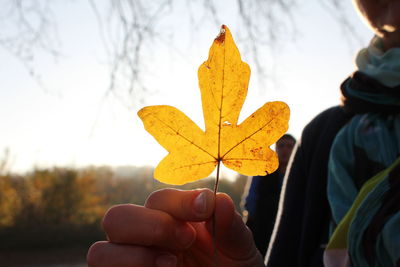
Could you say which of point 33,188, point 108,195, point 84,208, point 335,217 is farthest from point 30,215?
point 335,217

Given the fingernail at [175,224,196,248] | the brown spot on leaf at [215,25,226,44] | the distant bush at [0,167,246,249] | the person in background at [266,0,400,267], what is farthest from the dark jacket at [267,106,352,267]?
the distant bush at [0,167,246,249]

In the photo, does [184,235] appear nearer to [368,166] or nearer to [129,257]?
[129,257]

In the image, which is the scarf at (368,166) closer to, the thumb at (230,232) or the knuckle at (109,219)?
the thumb at (230,232)

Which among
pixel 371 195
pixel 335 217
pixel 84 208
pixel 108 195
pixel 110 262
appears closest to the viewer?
pixel 110 262

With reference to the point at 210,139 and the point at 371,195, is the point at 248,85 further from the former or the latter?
the point at 371,195

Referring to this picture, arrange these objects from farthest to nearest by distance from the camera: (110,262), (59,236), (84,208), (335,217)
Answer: (84,208) → (59,236) → (335,217) → (110,262)

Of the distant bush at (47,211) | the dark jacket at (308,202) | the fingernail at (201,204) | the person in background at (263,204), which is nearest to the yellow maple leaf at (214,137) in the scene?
the fingernail at (201,204)
